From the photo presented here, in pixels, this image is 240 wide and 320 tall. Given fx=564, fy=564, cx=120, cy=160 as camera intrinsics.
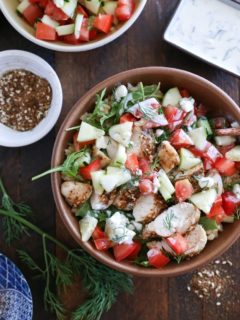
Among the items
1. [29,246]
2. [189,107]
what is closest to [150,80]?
[189,107]

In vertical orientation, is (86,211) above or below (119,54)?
below

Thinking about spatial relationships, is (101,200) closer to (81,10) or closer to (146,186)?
(146,186)

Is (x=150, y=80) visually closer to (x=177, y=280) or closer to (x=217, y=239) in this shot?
(x=217, y=239)

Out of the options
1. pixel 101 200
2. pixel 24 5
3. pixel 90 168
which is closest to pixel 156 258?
pixel 101 200

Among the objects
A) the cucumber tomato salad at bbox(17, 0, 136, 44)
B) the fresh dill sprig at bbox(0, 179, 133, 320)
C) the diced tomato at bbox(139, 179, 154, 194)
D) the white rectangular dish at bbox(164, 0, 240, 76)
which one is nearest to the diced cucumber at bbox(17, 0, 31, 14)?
the cucumber tomato salad at bbox(17, 0, 136, 44)

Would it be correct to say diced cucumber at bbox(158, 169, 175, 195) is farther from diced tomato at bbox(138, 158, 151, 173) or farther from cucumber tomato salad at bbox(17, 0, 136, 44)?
cucumber tomato salad at bbox(17, 0, 136, 44)

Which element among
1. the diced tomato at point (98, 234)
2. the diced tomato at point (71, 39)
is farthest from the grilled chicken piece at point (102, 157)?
the diced tomato at point (71, 39)

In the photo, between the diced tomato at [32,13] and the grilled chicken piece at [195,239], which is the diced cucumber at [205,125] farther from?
the diced tomato at [32,13]
